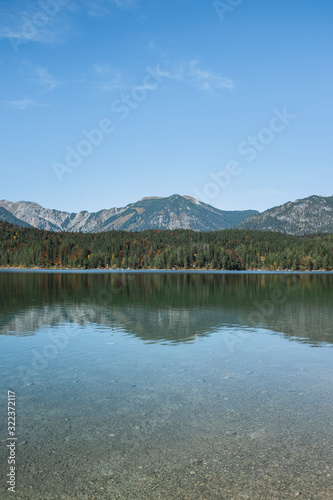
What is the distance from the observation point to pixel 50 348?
1023 inches

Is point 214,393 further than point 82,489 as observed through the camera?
Yes

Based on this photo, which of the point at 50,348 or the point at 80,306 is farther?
the point at 80,306

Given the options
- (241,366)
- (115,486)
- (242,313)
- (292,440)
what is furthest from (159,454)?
(242,313)

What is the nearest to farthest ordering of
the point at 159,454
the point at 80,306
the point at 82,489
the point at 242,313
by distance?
the point at 82,489
the point at 159,454
the point at 242,313
the point at 80,306

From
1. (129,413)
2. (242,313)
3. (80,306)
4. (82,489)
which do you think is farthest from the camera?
(80,306)

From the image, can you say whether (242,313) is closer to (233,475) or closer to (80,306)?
(80,306)

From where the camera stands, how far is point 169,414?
1454 centimetres

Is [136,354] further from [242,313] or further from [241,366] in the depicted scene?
[242,313]

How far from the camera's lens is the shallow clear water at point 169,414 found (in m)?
10.2

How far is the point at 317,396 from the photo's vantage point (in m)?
16.8

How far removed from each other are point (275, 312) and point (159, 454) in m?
36.7

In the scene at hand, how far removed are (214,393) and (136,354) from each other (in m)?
8.40

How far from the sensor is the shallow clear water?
10.2 meters

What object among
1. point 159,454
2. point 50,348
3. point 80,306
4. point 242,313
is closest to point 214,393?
point 159,454
